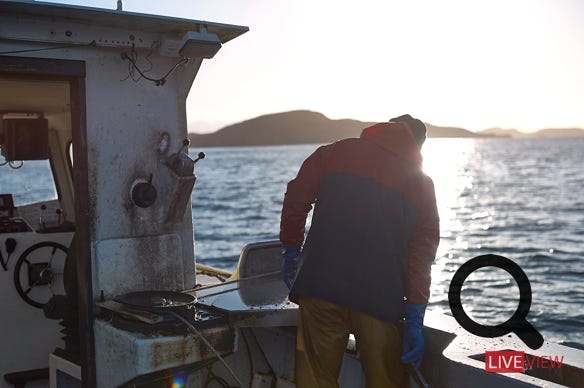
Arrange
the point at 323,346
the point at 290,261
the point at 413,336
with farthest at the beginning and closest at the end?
the point at 290,261 → the point at 323,346 → the point at 413,336

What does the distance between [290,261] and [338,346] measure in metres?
0.70

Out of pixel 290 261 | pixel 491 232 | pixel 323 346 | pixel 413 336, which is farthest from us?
pixel 491 232

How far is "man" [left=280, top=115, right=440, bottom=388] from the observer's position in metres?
4.02

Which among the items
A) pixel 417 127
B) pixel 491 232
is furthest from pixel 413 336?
pixel 491 232

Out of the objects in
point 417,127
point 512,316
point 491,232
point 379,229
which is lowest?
point 491,232

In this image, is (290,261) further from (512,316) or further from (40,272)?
(40,272)

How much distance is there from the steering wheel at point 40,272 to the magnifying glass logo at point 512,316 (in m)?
3.67

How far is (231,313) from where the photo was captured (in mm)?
4777

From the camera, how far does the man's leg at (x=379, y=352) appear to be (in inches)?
158

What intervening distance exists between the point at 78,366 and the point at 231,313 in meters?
1.48

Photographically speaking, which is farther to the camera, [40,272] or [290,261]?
[40,272]

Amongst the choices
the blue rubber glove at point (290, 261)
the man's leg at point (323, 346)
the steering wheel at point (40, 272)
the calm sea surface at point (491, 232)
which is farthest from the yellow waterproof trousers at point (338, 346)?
the calm sea surface at point (491, 232)

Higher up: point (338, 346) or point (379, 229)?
point (379, 229)

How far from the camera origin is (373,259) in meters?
4.05
